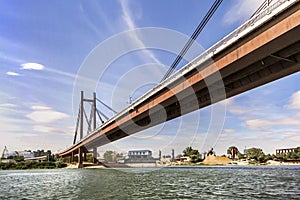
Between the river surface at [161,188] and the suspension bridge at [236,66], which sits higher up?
the suspension bridge at [236,66]

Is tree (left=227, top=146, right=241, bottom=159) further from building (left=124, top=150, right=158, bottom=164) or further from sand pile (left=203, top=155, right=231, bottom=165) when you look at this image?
building (left=124, top=150, right=158, bottom=164)

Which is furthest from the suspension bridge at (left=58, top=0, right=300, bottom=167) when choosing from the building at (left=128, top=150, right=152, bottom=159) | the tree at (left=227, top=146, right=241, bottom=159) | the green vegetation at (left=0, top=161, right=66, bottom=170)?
the tree at (left=227, top=146, right=241, bottom=159)

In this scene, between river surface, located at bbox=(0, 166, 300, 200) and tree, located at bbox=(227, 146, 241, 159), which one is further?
tree, located at bbox=(227, 146, 241, 159)

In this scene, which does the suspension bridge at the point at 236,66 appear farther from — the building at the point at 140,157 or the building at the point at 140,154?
the building at the point at 140,154

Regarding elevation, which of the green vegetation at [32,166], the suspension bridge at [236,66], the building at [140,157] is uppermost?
the suspension bridge at [236,66]

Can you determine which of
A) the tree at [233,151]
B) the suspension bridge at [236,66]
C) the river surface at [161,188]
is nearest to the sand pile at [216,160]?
the tree at [233,151]

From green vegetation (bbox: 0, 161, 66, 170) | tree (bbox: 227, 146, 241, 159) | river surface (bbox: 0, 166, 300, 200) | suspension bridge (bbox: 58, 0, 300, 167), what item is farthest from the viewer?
tree (bbox: 227, 146, 241, 159)

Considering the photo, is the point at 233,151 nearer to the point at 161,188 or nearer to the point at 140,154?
the point at 140,154

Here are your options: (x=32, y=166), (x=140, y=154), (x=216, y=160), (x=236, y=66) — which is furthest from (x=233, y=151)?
(x=236, y=66)

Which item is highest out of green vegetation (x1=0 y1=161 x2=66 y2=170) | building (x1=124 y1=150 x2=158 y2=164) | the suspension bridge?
the suspension bridge

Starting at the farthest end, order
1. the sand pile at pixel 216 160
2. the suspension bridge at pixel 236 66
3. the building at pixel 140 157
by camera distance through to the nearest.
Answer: the sand pile at pixel 216 160 < the building at pixel 140 157 < the suspension bridge at pixel 236 66

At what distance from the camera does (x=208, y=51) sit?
1149 inches

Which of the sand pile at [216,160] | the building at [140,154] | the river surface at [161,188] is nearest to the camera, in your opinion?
the river surface at [161,188]

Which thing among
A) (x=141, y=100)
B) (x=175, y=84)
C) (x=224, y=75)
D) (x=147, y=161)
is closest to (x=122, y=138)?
(x=141, y=100)
